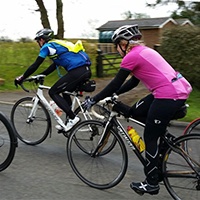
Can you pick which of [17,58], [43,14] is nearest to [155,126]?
[17,58]

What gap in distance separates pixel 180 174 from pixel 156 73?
1100mm

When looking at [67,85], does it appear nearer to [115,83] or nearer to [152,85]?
[115,83]

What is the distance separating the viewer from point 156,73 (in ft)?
14.3

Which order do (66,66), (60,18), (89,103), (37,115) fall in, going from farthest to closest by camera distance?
(60,18), (37,115), (66,66), (89,103)

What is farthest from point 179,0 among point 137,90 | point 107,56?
point 137,90

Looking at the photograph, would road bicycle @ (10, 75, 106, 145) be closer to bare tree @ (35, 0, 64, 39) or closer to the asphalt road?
the asphalt road

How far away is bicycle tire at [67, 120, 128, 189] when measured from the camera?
16.2 ft

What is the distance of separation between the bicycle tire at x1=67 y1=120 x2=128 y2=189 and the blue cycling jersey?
133cm

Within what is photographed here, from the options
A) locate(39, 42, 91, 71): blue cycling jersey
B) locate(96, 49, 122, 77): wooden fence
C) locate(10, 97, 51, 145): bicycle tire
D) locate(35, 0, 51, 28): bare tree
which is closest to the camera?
locate(39, 42, 91, 71): blue cycling jersey

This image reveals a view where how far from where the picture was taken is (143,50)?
438 cm

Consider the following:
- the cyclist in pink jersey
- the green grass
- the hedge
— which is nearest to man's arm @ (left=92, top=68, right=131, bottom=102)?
the cyclist in pink jersey

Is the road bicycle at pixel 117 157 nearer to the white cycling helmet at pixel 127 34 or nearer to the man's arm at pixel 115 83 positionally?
the man's arm at pixel 115 83

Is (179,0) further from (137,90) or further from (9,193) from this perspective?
(9,193)

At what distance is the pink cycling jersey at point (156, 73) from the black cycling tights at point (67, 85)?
200cm
